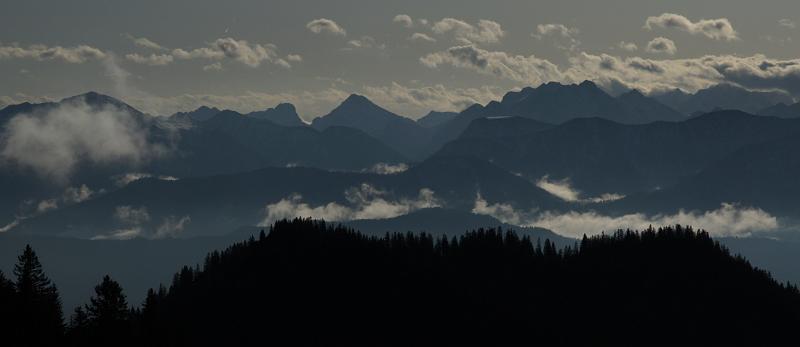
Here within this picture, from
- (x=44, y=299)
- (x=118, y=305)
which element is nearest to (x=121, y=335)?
(x=118, y=305)

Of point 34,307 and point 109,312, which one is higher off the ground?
point 34,307

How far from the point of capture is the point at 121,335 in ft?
382

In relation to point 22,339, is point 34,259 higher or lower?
higher

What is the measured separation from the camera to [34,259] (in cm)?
12762

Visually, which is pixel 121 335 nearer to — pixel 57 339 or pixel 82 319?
pixel 57 339

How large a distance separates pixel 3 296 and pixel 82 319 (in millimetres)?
9857

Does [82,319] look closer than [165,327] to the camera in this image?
No

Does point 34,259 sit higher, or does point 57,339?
point 34,259

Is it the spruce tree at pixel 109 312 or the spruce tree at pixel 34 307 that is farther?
the spruce tree at pixel 34 307

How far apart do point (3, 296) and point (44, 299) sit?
13.3ft

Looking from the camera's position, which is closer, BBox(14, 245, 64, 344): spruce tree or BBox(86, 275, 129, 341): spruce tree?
BBox(86, 275, 129, 341): spruce tree

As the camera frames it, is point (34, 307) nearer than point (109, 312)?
No

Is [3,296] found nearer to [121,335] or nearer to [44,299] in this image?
[44,299]

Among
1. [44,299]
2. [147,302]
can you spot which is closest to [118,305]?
[147,302]
